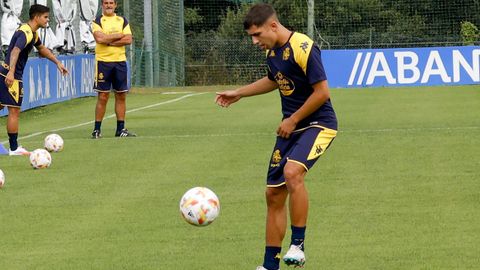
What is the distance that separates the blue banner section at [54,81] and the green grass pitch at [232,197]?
4.84 m

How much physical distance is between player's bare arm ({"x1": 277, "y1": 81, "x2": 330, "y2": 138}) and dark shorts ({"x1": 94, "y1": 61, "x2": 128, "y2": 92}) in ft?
33.5

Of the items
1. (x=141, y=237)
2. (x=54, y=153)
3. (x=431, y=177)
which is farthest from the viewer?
(x=54, y=153)

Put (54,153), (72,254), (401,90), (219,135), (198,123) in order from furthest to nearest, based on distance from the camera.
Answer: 1. (401,90)
2. (198,123)
3. (219,135)
4. (54,153)
5. (72,254)

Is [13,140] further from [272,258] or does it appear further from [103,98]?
Answer: [272,258]

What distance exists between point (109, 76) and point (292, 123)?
10.5 m

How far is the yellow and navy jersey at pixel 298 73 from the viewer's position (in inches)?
303

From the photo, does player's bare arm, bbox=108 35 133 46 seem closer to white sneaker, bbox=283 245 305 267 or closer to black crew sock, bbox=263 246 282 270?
black crew sock, bbox=263 246 282 270

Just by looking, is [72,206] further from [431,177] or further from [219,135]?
[219,135]

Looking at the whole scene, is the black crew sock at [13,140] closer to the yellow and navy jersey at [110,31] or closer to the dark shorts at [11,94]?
the dark shorts at [11,94]

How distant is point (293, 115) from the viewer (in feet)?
25.5

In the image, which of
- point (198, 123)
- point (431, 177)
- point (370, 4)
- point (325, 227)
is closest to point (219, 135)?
point (198, 123)

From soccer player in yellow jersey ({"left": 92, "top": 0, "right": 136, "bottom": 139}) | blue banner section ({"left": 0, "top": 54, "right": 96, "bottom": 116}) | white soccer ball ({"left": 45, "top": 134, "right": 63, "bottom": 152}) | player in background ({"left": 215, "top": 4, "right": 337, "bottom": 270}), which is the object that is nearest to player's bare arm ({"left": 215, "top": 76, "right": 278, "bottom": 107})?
player in background ({"left": 215, "top": 4, "right": 337, "bottom": 270})

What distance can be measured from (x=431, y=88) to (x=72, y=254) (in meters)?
24.6

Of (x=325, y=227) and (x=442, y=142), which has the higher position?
(x=325, y=227)
